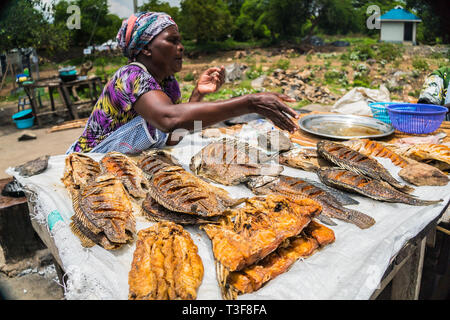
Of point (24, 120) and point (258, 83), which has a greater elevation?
point (258, 83)

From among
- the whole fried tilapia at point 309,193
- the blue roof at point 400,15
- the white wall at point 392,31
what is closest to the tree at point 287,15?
the blue roof at point 400,15

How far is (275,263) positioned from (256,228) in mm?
191

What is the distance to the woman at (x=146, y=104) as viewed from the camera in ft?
7.66

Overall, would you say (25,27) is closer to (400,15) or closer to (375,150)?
(375,150)

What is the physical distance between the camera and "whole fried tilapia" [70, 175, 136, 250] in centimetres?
169

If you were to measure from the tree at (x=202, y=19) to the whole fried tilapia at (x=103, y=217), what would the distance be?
1250 inches

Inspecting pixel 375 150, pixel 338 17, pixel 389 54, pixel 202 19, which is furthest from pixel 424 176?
pixel 338 17

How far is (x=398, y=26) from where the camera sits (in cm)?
3588

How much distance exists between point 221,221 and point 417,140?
2302mm

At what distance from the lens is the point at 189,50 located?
30.6 metres

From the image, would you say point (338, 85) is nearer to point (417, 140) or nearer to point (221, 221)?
point (417, 140)

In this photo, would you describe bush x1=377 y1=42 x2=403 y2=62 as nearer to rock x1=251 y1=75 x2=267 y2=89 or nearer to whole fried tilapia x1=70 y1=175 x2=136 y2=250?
rock x1=251 y1=75 x2=267 y2=89

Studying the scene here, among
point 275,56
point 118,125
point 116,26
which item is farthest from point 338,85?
point 116,26

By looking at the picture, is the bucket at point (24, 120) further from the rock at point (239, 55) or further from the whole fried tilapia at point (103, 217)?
the rock at point (239, 55)
